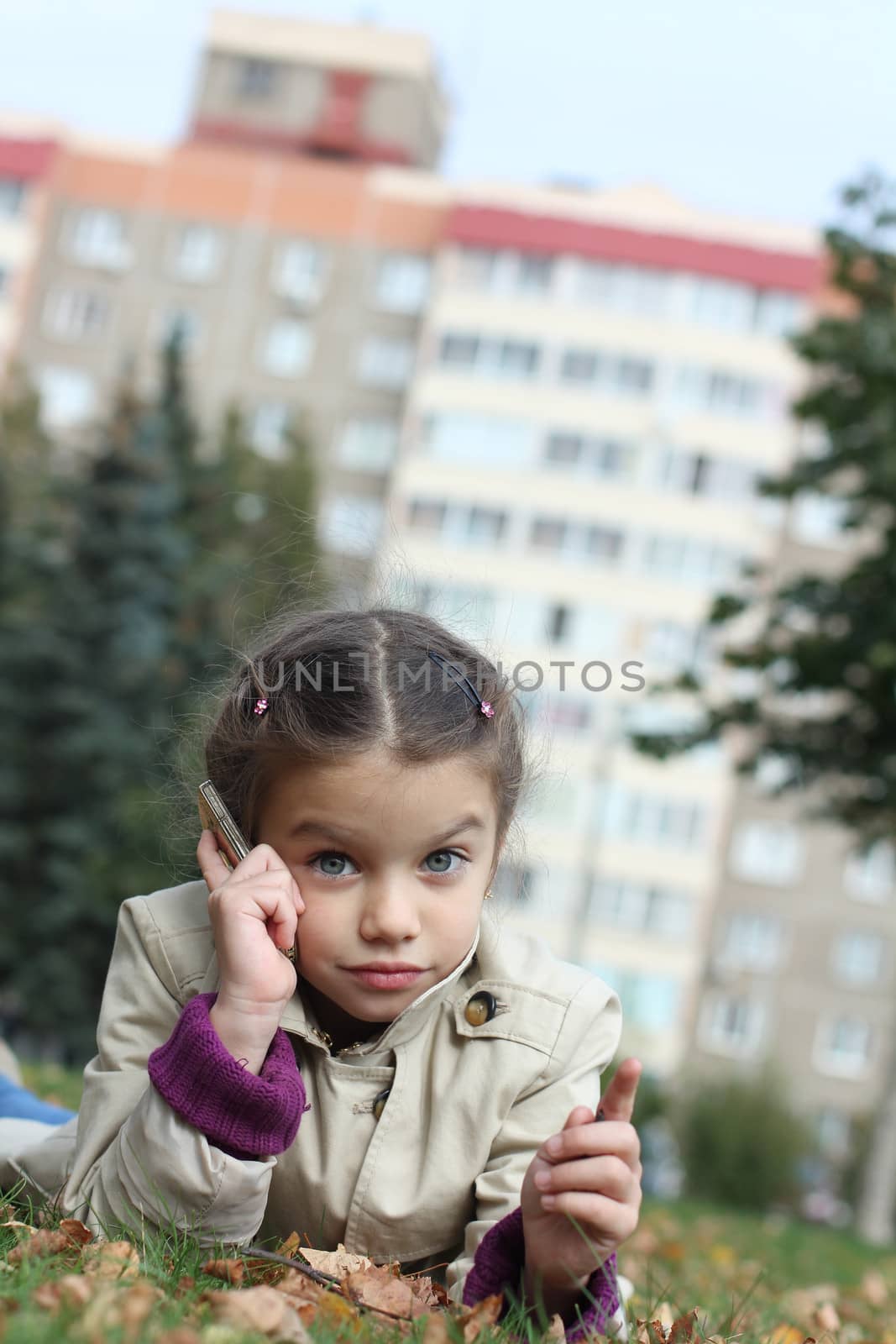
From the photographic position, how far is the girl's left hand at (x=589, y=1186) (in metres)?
2.63

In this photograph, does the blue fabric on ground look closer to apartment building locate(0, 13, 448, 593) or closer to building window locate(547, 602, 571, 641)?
building window locate(547, 602, 571, 641)

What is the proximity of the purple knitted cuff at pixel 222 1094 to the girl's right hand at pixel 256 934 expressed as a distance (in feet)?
0.27

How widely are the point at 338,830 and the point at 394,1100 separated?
0.54 m

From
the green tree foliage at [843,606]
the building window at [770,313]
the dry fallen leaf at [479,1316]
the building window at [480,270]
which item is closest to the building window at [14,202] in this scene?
the building window at [480,270]

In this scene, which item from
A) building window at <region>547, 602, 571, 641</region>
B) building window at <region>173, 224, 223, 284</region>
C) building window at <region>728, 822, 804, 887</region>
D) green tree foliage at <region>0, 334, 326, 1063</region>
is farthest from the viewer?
building window at <region>173, 224, 223, 284</region>

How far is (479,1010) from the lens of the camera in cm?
316

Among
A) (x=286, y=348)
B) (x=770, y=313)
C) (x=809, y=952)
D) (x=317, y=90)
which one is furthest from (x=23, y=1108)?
(x=317, y=90)

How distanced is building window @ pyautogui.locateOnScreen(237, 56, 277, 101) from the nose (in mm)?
58534

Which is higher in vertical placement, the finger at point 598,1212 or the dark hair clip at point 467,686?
the dark hair clip at point 467,686

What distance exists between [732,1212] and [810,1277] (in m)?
6.31

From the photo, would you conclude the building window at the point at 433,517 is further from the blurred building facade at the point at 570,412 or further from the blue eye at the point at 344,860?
the blue eye at the point at 344,860

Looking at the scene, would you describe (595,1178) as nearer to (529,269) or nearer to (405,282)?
(529,269)

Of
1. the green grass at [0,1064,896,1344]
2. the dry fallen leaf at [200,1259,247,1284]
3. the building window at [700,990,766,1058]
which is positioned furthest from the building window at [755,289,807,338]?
the dry fallen leaf at [200,1259,247,1284]

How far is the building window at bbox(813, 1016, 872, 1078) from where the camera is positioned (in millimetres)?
50094
